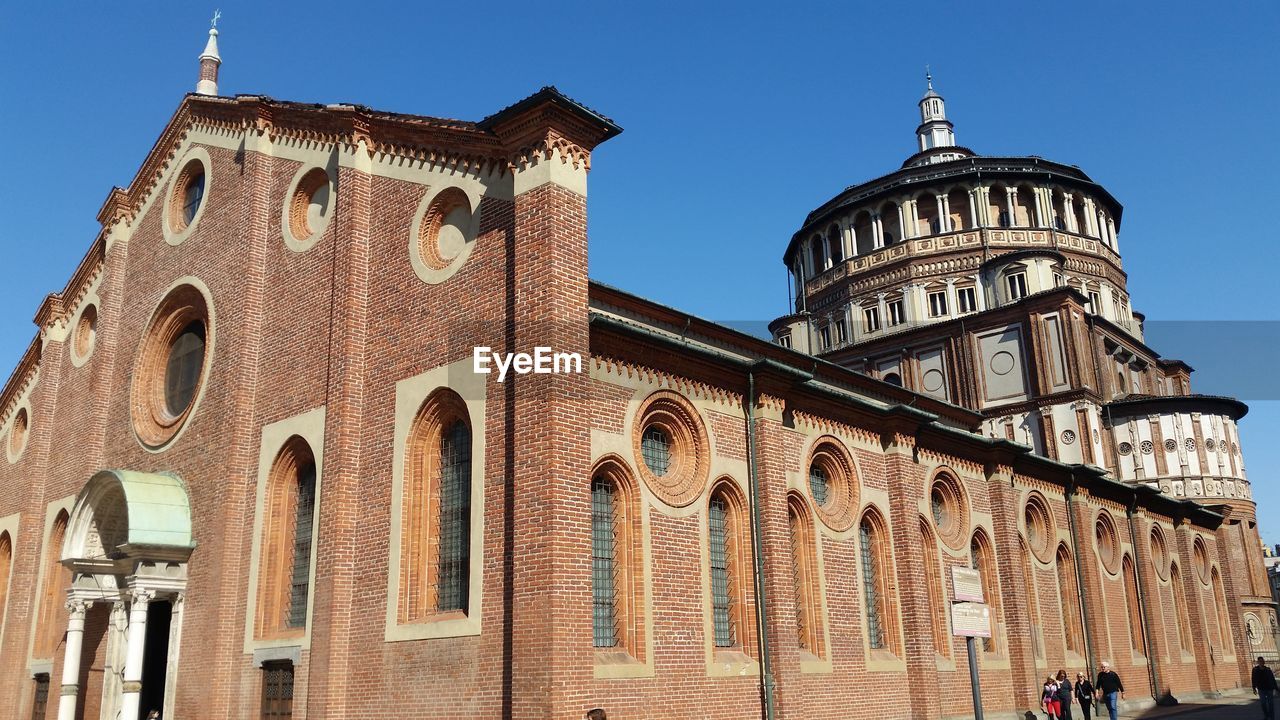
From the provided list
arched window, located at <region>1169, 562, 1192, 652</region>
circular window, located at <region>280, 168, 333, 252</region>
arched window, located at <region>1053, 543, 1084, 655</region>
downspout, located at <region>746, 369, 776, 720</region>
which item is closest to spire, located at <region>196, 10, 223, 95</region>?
circular window, located at <region>280, 168, 333, 252</region>

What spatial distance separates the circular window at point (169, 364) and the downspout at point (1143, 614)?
1022 inches

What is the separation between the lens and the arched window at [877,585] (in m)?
19.0

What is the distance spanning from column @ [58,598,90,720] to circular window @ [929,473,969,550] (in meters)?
16.8

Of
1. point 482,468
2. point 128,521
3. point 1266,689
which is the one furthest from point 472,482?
point 1266,689

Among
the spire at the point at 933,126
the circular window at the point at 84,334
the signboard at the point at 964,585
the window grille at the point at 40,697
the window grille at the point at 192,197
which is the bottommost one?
the window grille at the point at 40,697

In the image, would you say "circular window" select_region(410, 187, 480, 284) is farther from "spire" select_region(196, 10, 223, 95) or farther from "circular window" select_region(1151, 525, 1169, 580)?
"circular window" select_region(1151, 525, 1169, 580)

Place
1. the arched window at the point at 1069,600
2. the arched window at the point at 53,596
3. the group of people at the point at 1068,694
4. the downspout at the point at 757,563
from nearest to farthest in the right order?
the downspout at the point at 757,563 < the group of people at the point at 1068,694 < the arched window at the point at 53,596 < the arched window at the point at 1069,600

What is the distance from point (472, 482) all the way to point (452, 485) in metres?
0.95

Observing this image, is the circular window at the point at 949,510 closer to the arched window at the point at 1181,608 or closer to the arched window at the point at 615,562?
the arched window at the point at 615,562

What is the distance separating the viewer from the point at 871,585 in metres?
19.4

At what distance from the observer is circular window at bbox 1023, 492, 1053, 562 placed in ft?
83.0

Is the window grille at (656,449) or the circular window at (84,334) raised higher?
the circular window at (84,334)

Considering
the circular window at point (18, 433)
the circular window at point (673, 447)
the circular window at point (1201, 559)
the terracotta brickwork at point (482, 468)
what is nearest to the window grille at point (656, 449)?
the circular window at point (673, 447)

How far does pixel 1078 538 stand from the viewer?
26.8 metres
